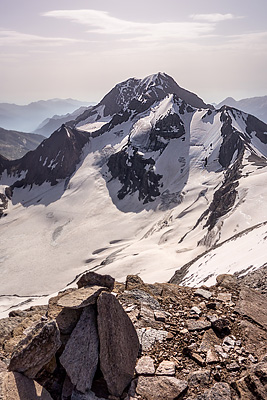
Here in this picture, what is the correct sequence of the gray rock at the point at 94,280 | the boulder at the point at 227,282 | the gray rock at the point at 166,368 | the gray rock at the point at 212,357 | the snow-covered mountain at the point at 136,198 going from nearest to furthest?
the gray rock at the point at 166,368 < the gray rock at the point at 212,357 < the gray rock at the point at 94,280 < the boulder at the point at 227,282 < the snow-covered mountain at the point at 136,198

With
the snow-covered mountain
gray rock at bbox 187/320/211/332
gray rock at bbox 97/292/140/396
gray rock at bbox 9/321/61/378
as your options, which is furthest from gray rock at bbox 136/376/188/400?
the snow-covered mountain

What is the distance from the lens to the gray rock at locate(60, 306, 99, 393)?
8.23 metres

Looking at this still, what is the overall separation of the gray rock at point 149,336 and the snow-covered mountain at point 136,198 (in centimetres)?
1370

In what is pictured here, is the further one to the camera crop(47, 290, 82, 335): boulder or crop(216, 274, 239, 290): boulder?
crop(216, 274, 239, 290): boulder

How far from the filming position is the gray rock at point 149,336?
10016 mm

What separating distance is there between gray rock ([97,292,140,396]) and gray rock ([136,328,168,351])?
0.46 m

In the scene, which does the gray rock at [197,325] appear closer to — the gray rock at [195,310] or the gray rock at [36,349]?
the gray rock at [195,310]

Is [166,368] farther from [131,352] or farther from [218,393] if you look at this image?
[218,393]

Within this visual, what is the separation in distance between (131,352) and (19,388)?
361 cm

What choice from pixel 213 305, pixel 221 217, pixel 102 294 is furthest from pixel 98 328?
pixel 221 217

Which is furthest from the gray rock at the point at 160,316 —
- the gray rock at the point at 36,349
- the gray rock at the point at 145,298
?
the gray rock at the point at 36,349

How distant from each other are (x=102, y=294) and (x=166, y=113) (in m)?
159

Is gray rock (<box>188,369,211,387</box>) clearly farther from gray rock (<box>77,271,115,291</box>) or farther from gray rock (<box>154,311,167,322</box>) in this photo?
gray rock (<box>77,271,115,291</box>)

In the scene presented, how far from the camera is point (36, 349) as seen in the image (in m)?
8.19
